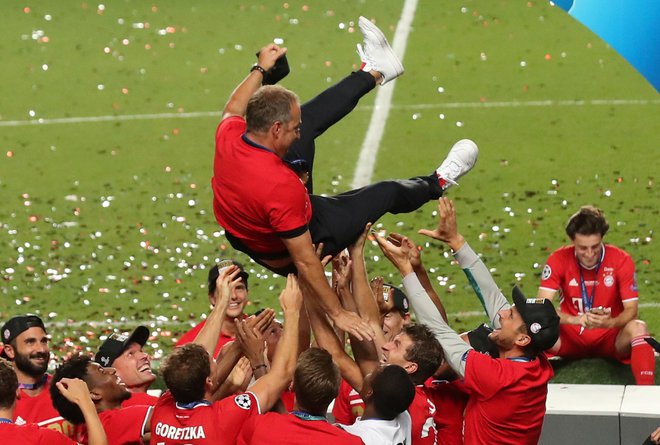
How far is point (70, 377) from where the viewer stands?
617 cm

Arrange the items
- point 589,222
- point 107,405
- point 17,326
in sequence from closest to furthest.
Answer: point 107,405 → point 17,326 → point 589,222

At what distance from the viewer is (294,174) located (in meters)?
6.44

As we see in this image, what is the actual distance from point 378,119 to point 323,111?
8.32m

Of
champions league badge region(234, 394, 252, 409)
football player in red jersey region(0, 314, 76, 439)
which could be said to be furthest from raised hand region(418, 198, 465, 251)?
football player in red jersey region(0, 314, 76, 439)

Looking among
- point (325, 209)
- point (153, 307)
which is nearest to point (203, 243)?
point (153, 307)

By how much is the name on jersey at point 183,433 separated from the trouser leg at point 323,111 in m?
1.89

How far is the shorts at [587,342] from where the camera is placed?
8.87 metres

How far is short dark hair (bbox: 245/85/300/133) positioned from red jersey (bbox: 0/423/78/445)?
170 cm

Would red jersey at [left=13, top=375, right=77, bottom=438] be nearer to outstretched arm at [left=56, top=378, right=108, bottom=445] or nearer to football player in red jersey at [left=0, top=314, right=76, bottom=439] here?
football player in red jersey at [left=0, top=314, right=76, bottom=439]

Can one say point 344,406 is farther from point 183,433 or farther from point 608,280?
point 608,280

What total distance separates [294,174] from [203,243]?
5996 millimetres

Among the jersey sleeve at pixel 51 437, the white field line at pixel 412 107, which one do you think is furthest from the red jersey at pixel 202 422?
the white field line at pixel 412 107

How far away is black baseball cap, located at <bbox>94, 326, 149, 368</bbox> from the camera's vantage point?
6.87 meters

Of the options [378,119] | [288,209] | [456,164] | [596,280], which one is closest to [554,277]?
[596,280]
